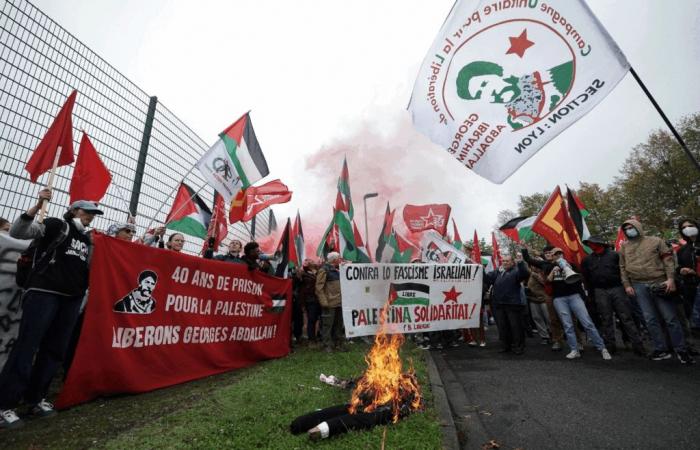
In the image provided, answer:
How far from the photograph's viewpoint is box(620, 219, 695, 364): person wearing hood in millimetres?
5809

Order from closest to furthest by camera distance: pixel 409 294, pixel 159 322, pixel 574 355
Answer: pixel 159 322, pixel 574 355, pixel 409 294

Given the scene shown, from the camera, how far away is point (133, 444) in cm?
304

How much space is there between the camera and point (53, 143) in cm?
547

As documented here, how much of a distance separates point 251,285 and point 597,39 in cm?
597

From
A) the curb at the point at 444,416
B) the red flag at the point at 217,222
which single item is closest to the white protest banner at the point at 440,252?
the curb at the point at 444,416

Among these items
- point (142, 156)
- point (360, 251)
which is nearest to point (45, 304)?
point (142, 156)

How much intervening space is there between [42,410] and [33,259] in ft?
4.92

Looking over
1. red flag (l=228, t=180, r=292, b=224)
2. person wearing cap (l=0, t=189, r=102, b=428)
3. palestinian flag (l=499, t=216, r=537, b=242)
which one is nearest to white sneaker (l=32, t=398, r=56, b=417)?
person wearing cap (l=0, t=189, r=102, b=428)

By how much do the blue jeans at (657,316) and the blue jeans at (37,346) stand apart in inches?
317

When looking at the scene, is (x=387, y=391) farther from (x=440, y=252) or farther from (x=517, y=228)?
(x=517, y=228)

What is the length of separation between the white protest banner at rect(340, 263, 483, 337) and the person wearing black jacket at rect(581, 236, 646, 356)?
Answer: 7.51 feet

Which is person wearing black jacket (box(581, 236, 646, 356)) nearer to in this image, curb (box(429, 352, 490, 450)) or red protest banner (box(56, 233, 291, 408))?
curb (box(429, 352, 490, 450))

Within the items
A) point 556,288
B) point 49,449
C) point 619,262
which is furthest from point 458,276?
point 49,449

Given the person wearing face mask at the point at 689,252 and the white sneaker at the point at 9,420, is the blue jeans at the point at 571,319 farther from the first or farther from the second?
the white sneaker at the point at 9,420
